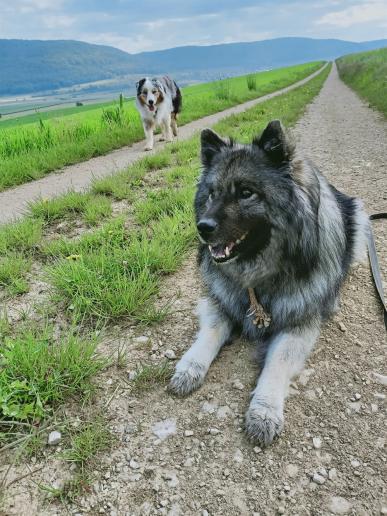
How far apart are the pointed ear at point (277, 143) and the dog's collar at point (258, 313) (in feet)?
2.65

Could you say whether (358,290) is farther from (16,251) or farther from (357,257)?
(16,251)

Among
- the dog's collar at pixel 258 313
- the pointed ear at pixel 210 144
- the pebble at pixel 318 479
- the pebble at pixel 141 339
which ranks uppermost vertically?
the pointed ear at pixel 210 144

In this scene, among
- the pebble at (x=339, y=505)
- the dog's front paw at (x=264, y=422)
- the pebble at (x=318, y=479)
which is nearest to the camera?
the pebble at (x=339, y=505)

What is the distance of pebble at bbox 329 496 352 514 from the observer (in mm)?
1528

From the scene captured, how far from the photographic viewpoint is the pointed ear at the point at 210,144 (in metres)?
2.43

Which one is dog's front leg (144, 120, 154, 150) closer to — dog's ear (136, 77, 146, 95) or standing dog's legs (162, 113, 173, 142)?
standing dog's legs (162, 113, 173, 142)

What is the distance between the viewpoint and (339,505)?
A: 1.55m

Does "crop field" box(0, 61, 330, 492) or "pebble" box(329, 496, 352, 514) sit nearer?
"pebble" box(329, 496, 352, 514)

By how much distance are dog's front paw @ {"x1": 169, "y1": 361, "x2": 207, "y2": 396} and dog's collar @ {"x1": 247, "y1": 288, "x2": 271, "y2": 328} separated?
1.47ft

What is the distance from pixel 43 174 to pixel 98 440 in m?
6.09

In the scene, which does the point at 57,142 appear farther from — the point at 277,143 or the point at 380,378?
the point at 380,378

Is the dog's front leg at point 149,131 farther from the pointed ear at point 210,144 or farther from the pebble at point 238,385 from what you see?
the pebble at point 238,385

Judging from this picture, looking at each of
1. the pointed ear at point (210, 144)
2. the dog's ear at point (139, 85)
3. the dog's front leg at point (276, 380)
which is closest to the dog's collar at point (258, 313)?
the dog's front leg at point (276, 380)

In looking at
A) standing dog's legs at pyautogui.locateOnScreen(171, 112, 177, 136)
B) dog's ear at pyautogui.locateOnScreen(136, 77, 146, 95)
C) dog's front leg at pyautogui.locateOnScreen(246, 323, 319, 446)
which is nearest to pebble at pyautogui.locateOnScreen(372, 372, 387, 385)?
dog's front leg at pyautogui.locateOnScreen(246, 323, 319, 446)
